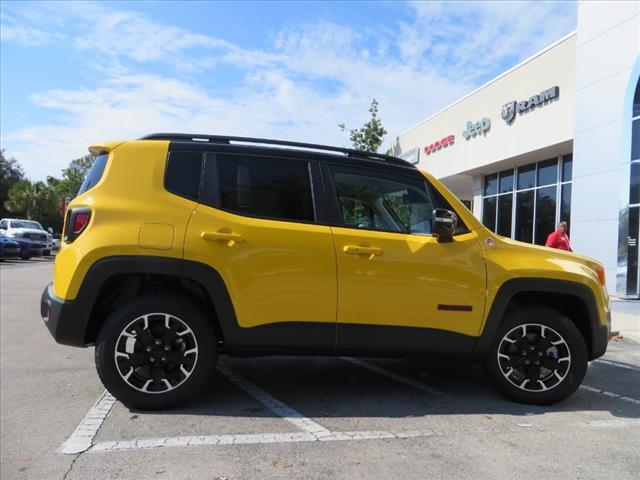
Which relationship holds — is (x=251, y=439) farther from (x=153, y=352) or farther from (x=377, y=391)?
(x=377, y=391)

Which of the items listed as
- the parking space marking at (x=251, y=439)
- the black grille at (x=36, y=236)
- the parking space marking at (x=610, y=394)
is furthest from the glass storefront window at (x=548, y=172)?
the black grille at (x=36, y=236)

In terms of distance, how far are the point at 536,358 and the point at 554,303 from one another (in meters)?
0.59

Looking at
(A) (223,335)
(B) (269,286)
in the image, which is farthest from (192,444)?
(B) (269,286)

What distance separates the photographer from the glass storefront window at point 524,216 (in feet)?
57.8

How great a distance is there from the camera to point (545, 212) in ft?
54.5

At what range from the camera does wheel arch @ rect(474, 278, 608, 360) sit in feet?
13.2

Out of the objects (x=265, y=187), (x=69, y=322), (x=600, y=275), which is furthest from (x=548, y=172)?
(x=69, y=322)

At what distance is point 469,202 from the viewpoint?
27.9 metres

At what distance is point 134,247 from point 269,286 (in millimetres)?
964

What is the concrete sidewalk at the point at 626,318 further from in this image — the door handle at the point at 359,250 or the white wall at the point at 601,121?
the door handle at the point at 359,250

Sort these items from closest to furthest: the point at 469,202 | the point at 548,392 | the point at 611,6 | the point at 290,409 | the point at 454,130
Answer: the point at 290,409
the point at 548,392
the point at 611,6
the point at 454,130
the point at 469,202

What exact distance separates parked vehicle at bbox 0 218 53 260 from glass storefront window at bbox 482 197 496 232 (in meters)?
21.6

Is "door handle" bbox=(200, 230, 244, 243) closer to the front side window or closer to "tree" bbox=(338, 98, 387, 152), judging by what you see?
the front side window

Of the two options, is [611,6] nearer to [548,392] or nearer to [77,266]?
[548,392]
